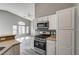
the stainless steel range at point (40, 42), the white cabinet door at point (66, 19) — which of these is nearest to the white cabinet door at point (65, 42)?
the white cabinet door at point (66, 19)

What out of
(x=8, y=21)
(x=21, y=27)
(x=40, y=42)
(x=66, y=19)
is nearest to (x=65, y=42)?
(x=66, y=19)

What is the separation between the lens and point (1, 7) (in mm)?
2119

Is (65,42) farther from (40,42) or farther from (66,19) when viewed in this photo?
(40,42)

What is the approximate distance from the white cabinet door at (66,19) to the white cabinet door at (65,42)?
117 mm

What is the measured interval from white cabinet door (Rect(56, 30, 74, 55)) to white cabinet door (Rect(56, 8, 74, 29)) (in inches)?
4.6

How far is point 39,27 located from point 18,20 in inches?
58.5

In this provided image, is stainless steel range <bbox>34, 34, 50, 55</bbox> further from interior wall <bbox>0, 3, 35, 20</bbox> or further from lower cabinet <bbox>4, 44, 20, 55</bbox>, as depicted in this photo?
interior wall <bbox>0, 3, 35, 20</bbox>

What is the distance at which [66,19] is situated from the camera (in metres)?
2.48

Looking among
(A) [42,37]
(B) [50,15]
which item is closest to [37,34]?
(A) [42,37]

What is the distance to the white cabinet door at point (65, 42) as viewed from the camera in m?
2.39

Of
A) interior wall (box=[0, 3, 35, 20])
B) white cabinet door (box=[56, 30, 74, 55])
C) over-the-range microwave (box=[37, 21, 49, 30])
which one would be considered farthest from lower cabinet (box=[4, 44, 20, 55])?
over-the-range microwave (box=[37, 21, 49, 30])

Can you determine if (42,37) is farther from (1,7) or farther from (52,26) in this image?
(1,7)

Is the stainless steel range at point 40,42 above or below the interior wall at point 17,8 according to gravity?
below

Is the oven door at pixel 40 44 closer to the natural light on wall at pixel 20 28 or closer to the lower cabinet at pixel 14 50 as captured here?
the lower cabinet at pixel 14 50
